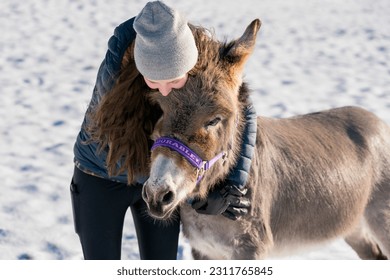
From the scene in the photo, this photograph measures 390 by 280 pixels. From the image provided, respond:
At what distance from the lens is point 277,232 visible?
12.0ft

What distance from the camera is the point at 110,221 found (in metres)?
3.33

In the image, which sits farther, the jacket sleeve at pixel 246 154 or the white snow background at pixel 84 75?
the white snow background at pixel 84 75

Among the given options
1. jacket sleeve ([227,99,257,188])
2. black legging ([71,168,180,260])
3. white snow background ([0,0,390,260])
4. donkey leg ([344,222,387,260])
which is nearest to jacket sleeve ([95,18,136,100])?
black legging ([71,168,180,260])

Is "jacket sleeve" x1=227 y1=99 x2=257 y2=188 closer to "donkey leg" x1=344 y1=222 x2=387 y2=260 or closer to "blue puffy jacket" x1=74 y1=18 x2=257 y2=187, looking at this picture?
"blue puffy jacket" x1=74 y1=18 x2=257 y2=187

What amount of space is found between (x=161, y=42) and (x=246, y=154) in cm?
87

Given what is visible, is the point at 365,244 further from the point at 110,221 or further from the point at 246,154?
the point at 110,221

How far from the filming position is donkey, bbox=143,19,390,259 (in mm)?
2703

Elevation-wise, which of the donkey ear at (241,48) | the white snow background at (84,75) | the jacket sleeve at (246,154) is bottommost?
the white snow background at (84,75)

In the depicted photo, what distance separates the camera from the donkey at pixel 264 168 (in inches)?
106

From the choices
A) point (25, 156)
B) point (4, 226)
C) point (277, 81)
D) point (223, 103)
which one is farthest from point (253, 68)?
point (223, 103)

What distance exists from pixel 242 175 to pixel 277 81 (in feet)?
17.9

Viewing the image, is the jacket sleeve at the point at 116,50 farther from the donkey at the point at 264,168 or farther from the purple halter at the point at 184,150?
the purple halter at the point at 184,150

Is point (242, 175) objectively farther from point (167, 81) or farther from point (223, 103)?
point (167, 81)

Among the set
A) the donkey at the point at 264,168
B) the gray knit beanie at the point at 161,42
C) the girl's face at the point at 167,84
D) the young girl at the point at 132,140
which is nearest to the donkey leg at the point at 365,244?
the donkey at the point at 264,168
